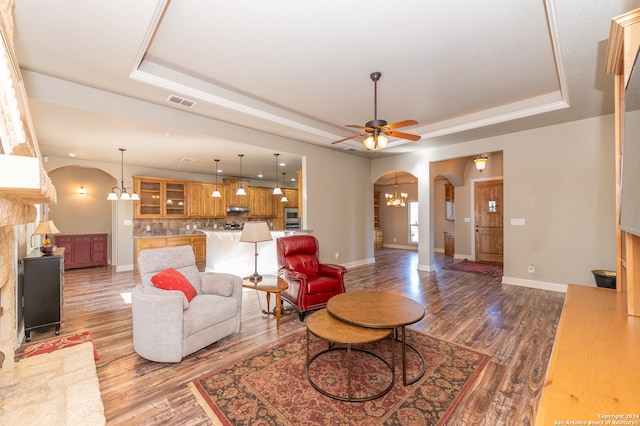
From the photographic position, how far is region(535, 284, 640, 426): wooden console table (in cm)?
78

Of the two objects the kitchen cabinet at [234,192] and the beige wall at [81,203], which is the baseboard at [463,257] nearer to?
the kitchen cabinet at [234,192]

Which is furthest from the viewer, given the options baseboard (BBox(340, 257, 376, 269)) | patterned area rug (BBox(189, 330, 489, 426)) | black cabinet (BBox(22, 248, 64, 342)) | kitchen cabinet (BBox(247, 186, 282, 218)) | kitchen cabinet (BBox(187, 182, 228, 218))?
kitchen cabinet (BBox(247, 186, 282, 218))

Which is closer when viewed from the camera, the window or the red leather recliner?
the red leather recliner

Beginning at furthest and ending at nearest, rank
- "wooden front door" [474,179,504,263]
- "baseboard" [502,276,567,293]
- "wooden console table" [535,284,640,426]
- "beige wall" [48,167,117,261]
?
1. "wooden front door" [474,179,504,263]
2. "beige wall" [48,167,117,261]
3. "baseboard" [502,276,567,293]
4. "wooden console table" [535,284,640,426]

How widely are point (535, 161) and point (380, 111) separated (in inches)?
120

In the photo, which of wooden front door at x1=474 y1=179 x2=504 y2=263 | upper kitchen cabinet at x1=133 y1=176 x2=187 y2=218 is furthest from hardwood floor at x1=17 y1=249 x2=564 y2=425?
wooden front door at x1=474 y1=179 x2=504 y2=263

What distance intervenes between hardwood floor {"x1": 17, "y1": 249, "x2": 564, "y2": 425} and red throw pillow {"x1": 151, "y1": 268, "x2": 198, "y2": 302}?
62 centimetres

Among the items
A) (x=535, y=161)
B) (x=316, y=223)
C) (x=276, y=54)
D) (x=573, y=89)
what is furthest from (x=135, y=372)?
(x=535, y=161)

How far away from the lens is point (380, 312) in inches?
96.1

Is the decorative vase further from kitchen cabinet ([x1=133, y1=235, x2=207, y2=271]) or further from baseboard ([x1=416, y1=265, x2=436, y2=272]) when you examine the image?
baseboard ([x1=416, y1=265, x2=436, y2=272])

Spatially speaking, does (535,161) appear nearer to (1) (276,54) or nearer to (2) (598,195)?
(2) (598,195)

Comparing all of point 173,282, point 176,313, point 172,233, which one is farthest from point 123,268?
point 176,313

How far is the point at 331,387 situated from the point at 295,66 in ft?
10.7

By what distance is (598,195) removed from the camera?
432cm
